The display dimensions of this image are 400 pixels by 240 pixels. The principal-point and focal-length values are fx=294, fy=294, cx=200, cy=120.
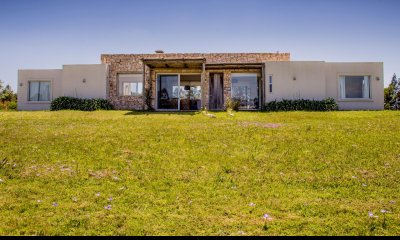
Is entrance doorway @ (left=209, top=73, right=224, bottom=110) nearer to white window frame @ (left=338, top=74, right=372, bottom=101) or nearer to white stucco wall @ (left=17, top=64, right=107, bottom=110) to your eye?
white stucco wall @ (left=17, top=64, right=107, bottom=110)

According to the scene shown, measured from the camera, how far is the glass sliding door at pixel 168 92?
859 inches

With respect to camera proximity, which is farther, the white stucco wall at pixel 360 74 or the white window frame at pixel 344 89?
the white window frame at pixel 344 89

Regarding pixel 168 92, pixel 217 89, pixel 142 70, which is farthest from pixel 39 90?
pixel 217 89

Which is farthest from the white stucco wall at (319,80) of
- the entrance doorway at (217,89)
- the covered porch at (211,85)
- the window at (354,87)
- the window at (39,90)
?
the window at (39,90)

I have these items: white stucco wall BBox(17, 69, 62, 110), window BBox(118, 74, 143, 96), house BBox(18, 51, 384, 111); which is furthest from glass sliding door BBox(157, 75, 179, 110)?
white stucco wall BBox(17, 69, 62, 110)

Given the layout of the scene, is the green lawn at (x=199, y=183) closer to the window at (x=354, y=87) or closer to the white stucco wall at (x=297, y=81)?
the white stucco wall at (x=297, y=81)

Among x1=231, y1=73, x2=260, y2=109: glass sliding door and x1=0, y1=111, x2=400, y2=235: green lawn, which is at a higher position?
x1=231, y1=73, x2=260, y2=109: glass sliding door

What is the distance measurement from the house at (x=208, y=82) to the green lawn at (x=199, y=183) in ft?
35.8

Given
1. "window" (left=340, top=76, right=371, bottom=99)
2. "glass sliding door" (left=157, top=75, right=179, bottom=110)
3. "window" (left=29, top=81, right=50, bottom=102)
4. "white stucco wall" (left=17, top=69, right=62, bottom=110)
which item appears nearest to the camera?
"window" (left=340, top=76, right=371, bottom=99)

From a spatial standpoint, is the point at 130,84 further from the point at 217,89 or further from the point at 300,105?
the point at 300,105

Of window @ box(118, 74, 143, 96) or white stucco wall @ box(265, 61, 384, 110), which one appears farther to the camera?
window @ box(118, 74, 143, 96)

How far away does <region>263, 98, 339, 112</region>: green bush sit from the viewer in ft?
61.8

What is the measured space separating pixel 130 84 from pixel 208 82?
6.20 m

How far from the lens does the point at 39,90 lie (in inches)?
890
